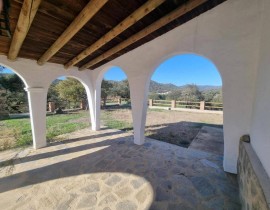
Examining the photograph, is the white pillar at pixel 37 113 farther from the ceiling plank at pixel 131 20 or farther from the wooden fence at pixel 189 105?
the wooden fence at pixel 189 105

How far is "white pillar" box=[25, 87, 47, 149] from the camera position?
13.7 ft

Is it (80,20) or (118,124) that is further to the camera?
(118,124)

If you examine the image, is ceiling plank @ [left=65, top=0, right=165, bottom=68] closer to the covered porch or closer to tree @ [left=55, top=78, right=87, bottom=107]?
the covered porch

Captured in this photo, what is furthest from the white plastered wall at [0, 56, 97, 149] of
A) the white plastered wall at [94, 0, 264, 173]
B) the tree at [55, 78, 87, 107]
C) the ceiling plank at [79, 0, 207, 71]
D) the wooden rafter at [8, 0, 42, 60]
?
the tree at [55, 78, 87, 107]

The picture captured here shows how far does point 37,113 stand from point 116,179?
11.1ft

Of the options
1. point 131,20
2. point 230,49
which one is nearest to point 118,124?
point 131,20

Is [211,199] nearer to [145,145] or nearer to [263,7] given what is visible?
[145,145]

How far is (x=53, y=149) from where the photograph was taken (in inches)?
167

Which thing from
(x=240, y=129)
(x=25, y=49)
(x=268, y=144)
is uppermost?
(x=25, y=49)

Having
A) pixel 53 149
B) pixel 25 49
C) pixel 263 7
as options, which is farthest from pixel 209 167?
pixel 25 49

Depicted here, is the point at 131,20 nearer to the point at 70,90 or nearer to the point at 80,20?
the point at 80,20

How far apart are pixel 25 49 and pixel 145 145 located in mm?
4221

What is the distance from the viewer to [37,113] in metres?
4.32

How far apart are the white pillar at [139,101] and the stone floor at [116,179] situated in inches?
23.3
